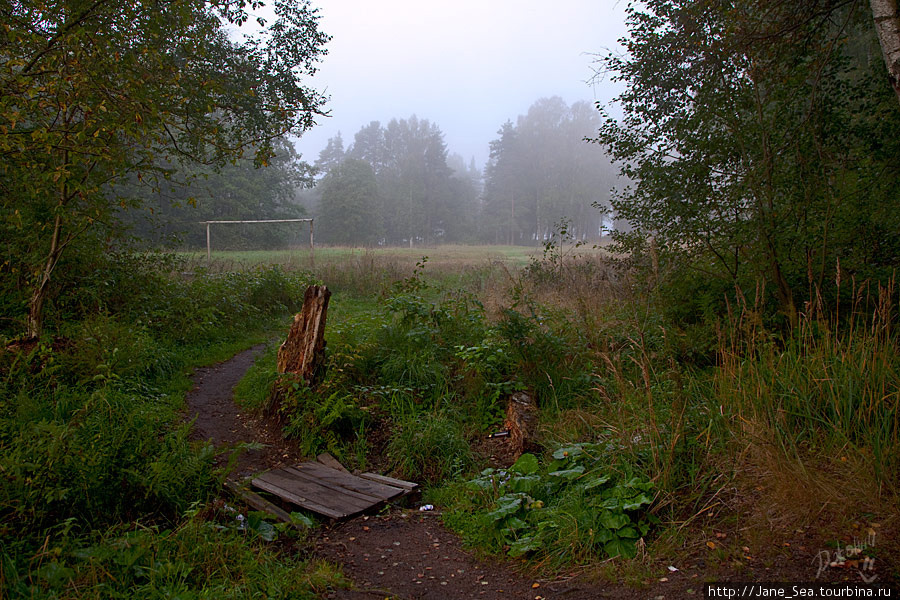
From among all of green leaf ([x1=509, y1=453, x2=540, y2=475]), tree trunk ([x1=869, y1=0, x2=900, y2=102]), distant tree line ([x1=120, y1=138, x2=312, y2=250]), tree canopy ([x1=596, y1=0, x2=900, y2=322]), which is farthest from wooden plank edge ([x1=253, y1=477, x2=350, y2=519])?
distant tree line ([x1=120, y1=138, x2=312, y2=250])

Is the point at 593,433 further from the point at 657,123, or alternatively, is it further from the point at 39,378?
the point at 657,123

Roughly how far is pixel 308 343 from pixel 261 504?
8.13 ft

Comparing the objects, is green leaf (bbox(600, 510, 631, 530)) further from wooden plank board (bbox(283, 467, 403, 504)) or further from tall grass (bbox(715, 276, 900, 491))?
wooden plank board (bbox(283, 467, 403, 504))

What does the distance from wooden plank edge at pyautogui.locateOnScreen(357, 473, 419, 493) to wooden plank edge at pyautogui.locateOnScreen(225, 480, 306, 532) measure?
89 centimetres

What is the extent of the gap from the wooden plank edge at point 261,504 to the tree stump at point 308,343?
1.92m

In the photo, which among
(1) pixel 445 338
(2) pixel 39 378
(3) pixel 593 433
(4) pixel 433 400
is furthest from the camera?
(1) pixel 445 338

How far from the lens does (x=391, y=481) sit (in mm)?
4754

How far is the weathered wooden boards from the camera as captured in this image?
13.8ft

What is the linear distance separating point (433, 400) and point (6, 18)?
227 inches

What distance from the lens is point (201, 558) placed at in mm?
2980

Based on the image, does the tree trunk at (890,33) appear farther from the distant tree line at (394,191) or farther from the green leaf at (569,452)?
the distant tree line at (394,191)

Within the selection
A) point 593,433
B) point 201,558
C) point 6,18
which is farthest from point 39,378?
point 593,433

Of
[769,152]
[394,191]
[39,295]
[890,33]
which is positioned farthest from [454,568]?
[394,191]

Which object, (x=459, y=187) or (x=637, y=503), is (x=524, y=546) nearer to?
(x=637, y=503)
